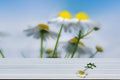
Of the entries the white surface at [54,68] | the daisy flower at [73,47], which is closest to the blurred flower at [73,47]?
the daisy flower at [73,47]

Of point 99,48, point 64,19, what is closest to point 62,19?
point 64,19

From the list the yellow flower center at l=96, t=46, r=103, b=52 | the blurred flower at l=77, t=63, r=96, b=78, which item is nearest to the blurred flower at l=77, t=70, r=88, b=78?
the blurred flower at l=77, t=63, r=96, b=78

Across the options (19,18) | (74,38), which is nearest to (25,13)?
(19,18)

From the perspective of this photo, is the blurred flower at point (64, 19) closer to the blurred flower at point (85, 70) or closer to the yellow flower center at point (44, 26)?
the yellow flower center at point (44, 26)

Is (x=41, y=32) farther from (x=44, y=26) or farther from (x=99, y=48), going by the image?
(x=99, y=48)

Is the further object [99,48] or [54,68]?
[99,48]

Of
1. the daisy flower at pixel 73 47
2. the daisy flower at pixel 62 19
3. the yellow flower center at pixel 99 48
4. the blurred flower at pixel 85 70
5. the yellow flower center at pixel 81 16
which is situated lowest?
the daisy flower at pixel 73 47
